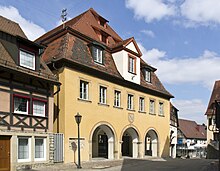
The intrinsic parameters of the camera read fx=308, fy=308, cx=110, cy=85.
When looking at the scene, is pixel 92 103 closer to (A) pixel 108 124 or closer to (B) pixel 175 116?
(A) pixel 108 124

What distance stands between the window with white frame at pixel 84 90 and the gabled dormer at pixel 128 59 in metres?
4.71

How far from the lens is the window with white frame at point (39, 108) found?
18438 mm

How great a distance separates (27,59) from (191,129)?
205 feet

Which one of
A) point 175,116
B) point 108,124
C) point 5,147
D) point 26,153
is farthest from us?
point 175,116

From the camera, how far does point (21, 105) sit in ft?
57.8

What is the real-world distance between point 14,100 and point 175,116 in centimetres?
3361

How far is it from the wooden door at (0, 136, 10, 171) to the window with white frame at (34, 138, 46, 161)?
205 cm

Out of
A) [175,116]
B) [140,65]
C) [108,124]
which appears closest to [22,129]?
[108,124]

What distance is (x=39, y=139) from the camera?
18672mm

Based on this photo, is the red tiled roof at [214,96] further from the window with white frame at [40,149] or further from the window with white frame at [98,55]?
the window with white frame at [40,149]

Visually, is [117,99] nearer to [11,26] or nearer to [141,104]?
[141,104]

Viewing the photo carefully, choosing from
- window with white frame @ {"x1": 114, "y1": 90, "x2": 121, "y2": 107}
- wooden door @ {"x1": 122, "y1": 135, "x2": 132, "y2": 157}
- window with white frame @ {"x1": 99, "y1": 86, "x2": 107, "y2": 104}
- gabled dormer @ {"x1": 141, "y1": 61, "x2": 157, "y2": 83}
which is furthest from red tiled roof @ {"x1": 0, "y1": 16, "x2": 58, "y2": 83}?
wooden door @ {"x1": 122, "y1": 135, "x2": 132, "y2": 157}

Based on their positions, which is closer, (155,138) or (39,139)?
(39,139)

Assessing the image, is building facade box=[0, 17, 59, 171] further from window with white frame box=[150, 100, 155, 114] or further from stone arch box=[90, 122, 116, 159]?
window with white frame box=[150, 100, 155, 114]
